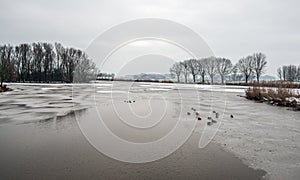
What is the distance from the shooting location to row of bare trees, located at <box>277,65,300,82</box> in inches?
3428

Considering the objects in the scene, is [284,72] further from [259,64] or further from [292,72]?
[259,64]

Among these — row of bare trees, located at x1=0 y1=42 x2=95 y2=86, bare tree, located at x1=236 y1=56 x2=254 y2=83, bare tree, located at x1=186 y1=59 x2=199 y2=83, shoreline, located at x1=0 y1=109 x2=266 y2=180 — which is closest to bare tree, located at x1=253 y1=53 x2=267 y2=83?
bare tree, located at x1=236 y1=56 x2=254 y2=83

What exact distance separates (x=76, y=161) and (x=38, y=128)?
3.92m

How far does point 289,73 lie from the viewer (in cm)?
8925

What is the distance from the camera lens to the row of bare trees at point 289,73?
87062 mm

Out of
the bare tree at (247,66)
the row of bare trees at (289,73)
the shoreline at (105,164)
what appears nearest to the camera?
the shoreline at (105,164)

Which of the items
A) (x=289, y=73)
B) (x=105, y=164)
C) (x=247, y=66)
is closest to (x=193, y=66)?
A: (x=247, y=66)

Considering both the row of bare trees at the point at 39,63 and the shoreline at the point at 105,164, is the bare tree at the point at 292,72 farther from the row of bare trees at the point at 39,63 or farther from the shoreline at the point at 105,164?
the shoreline at the point at 105,164

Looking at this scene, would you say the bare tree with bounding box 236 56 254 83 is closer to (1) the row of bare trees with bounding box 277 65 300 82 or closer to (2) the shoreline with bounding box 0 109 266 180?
(1) the row of bare trees with bounding box 277 65 300 82

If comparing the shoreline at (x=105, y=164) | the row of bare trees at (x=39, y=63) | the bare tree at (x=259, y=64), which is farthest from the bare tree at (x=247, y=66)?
the shoreline at (x=105, y=164)

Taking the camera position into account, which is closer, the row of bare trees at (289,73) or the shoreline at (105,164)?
the shoreline at (105,164)

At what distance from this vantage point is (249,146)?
652 cm

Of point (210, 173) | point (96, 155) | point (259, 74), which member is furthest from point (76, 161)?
point (259, 74)

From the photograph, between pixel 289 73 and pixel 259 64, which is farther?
pixel 289 73
